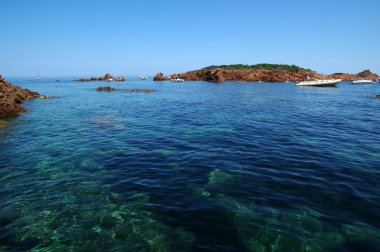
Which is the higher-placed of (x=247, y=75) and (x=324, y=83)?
(x=247, y=75)

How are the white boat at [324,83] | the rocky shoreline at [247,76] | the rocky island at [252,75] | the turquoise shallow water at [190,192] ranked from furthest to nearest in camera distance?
1. the rocky island at [252,75]
2. the rocky shoreline at [247,76]
3. the white boat at [324,83]
4. the turquoise shallow water at [190,192]

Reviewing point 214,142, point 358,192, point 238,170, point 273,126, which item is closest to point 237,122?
point 273,126

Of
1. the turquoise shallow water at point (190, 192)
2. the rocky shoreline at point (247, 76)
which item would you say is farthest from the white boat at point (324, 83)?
the turquoise shallow water at point (190, 192)

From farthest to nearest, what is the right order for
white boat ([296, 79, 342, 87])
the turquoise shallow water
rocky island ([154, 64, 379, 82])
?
→ 1. rocky island ([154, 64, 379, 82])
2. white boat ([296, 79, 342, 87])
3. the turquoise shallow water

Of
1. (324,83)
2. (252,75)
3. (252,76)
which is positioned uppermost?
(252,75)

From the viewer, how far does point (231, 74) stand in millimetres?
153500

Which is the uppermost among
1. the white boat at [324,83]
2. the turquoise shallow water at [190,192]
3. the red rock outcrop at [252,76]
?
the red rock outcrop at [252,76]

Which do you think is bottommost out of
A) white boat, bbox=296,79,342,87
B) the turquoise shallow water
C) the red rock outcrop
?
the turquoise shallow water

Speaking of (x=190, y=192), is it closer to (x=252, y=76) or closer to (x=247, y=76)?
(x=247, y=76)

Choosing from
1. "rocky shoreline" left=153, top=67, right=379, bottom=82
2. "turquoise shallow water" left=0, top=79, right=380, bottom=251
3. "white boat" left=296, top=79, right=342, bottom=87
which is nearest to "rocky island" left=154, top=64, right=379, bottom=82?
"rocky shoreline" left=153, top=67, right=379, bottom=82

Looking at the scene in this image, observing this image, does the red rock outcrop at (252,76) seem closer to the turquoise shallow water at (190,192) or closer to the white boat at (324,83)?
the white boat at (324,83)

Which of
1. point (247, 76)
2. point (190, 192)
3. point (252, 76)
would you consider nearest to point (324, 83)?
point (252, 76)

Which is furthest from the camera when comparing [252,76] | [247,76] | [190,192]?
[247,76]

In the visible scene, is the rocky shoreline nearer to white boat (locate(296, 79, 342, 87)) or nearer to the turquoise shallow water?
white boat (locate(296, 79, 342, 87))
